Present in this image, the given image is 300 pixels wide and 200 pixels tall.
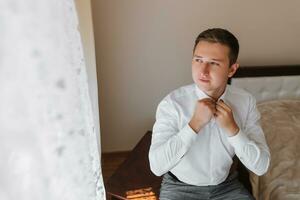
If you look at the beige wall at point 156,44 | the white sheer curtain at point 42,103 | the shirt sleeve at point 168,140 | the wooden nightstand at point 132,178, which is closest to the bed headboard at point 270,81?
the beige wall at point 156,44

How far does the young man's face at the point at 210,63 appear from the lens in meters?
1.24

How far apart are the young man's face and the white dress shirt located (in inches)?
4.2

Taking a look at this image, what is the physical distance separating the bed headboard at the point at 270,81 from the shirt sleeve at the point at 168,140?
1.14 metres

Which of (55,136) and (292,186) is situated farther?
(292,186)

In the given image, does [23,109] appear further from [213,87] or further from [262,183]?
[262,183]

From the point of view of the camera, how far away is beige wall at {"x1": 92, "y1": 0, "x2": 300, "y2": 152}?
2256 mm

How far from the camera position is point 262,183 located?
67.6 inches

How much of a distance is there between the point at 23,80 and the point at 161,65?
2133mm

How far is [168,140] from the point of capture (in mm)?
1288

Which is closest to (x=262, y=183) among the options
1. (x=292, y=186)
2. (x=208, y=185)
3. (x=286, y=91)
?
(x=292, y=186)

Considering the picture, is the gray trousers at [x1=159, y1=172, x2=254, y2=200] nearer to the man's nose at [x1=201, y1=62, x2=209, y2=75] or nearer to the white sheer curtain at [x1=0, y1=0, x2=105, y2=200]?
the man's nose at [x1=201, y1=62, x2=209, y2=75]

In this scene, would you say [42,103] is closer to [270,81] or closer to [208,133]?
[208,133]

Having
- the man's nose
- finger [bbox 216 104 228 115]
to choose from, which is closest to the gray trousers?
finger [bbox 216 104 228 115]

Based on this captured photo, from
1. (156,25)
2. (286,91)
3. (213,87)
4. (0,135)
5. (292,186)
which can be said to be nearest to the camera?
(0,135)
